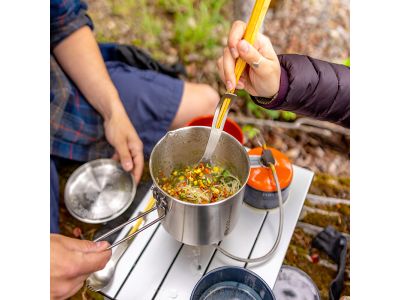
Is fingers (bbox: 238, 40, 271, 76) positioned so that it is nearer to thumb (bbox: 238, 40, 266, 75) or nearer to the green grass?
thumb (bbox: 238, 40, 266, 75)

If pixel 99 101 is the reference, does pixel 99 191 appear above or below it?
below

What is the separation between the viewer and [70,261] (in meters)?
1.56

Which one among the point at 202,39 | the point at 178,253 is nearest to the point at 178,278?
the point at 178,253

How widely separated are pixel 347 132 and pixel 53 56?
86.9 inches

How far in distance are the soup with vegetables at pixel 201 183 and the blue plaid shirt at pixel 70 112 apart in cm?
111

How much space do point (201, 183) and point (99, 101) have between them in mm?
1226

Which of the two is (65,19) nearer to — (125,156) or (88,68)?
(88,68)

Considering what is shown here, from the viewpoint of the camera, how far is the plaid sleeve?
8.07 ft

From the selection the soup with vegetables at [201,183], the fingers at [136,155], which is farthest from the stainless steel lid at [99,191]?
the soup with vegetables at [201,183]

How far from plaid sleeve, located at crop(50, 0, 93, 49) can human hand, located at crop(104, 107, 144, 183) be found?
620mm

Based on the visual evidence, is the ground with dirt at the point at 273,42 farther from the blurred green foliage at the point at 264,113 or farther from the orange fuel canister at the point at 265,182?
the orange fuel canister at the point at 265,182

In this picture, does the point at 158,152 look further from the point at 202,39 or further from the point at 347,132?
the point at 202,39

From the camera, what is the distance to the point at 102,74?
265 centimetres

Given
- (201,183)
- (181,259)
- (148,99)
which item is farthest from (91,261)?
(148,99)
